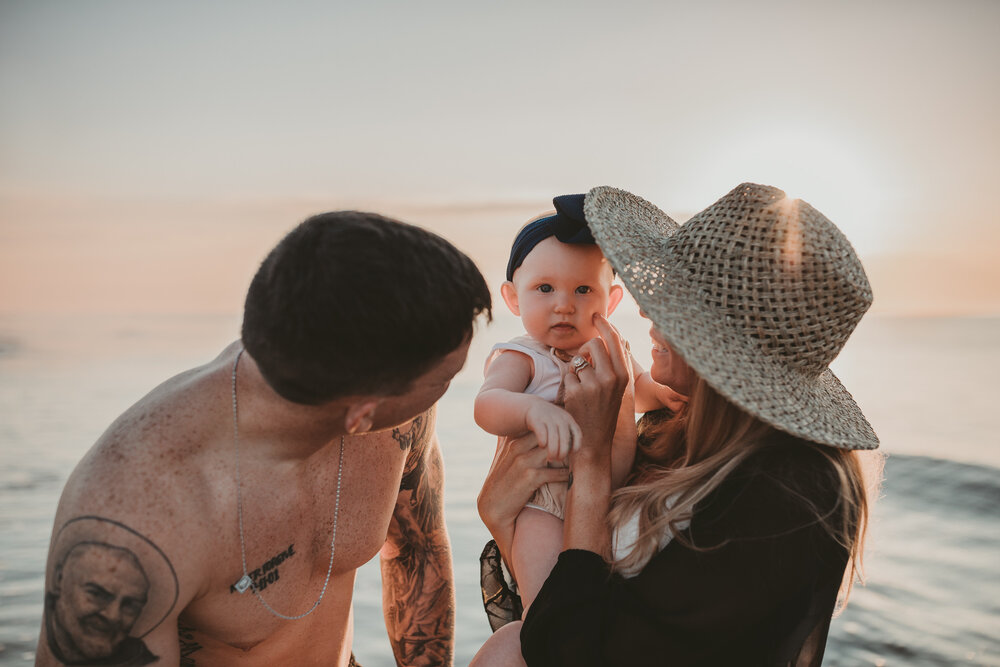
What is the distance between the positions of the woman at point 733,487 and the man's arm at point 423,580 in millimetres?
674

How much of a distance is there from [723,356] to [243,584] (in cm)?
166

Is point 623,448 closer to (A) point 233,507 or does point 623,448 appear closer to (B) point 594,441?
(B) point 594,441

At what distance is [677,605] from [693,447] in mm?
569

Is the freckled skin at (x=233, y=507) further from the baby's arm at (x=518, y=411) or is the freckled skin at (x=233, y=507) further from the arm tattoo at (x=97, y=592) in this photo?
the baby's arm at (x=518, y=411)

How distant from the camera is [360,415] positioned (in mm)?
2225

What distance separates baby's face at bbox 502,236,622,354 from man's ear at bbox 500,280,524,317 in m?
0.17

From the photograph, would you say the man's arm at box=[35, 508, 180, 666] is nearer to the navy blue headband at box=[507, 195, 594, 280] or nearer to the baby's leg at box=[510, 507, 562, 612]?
the baby's leg at box=[510, 507, 562, 612]

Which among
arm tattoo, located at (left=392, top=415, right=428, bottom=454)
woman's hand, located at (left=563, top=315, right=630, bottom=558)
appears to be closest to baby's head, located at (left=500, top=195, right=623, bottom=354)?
woman's hand, located at (left=563, top=315, right=630, bottom=558)

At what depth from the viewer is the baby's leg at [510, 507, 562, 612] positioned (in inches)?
102

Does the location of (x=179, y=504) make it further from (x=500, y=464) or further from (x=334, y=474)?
(x=500, y=464)

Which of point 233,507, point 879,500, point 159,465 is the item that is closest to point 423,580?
point 233,507

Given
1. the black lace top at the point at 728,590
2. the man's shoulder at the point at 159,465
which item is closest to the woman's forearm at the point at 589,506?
the black lace top at the point at 728,590

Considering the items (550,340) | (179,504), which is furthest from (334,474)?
(550,340)

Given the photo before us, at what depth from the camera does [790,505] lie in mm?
2090
